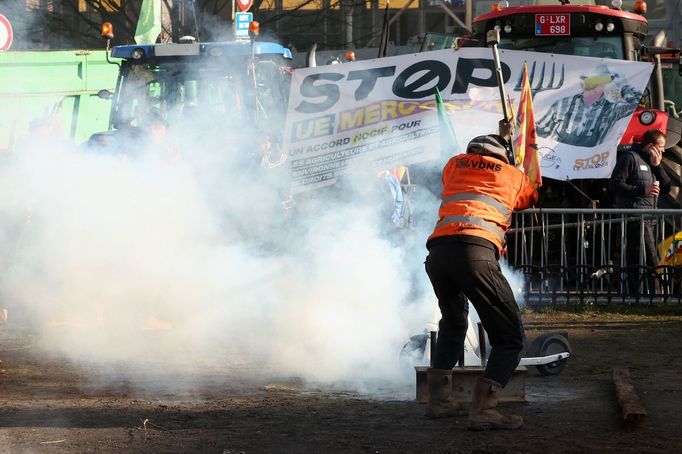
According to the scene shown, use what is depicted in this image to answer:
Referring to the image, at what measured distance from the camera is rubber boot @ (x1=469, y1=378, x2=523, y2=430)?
592cm

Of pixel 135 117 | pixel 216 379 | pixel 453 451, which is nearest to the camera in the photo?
pixel 453 451

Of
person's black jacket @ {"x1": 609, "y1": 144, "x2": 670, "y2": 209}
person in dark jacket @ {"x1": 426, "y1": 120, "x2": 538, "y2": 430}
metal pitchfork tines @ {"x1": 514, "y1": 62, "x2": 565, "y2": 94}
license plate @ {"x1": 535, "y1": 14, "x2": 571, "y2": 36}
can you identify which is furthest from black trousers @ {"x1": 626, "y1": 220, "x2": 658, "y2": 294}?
person in dark jacket @ {"x1": 426, "y1": 120, "x2": 538, "y2": 430}

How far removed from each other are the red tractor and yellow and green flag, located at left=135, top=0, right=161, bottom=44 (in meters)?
4.21

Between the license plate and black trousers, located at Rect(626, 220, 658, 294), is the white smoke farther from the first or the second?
the license plate

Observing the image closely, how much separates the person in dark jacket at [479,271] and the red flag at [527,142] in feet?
1.61

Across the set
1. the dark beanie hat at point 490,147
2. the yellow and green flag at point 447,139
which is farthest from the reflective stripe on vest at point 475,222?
the yellow and green flag at point 447,139

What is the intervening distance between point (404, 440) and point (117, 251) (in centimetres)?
454

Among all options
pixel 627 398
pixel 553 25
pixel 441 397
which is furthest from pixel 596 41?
pixel 441 397

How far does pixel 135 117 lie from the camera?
1262 centimetres

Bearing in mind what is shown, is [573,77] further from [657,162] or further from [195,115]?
[195,115]

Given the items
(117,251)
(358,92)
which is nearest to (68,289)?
(117,251)

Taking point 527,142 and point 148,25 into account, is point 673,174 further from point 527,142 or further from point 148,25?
point 148,25

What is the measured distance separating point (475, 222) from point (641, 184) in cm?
568

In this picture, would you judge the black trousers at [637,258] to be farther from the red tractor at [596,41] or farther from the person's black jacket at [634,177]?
the red tractor at [596,41]
